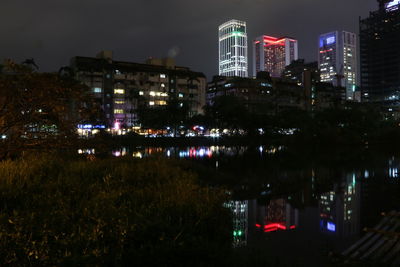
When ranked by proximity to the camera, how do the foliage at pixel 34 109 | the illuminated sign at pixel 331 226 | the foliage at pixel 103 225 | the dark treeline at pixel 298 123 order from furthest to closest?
1. the dark treeline at pixel 298 123
2. the foliage at pixel 34 109
3. the illuminated sign at pixel 331 226
4. the foliage at pixel 103 225

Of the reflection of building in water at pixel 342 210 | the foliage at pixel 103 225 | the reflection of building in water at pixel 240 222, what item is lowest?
the reflection of building in water at pixel 342 210

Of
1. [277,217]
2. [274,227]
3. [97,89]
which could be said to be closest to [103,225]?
[274,227]

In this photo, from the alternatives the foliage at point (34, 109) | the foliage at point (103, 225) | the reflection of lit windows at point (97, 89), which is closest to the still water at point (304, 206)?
the foliage at point (103, 225)

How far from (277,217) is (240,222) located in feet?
8.21

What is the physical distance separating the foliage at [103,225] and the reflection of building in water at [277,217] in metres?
4.69

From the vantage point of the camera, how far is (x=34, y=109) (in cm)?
1666

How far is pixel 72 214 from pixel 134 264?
272cm

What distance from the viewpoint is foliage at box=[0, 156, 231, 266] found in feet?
21.6

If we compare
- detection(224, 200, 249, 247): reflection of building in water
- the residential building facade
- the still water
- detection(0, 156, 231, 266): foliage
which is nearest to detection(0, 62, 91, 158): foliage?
detection(0, 156, 231, 266): foliage

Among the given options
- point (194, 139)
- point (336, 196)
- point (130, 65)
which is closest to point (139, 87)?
point (130, 65)

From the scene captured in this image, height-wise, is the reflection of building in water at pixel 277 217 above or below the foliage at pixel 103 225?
below

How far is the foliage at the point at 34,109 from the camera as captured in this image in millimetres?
15828

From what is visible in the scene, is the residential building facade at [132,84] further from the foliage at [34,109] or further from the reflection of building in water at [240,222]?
the reflection of building in water at [240,222]

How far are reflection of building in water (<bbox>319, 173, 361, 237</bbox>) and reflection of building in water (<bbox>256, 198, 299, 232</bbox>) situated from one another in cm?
142
